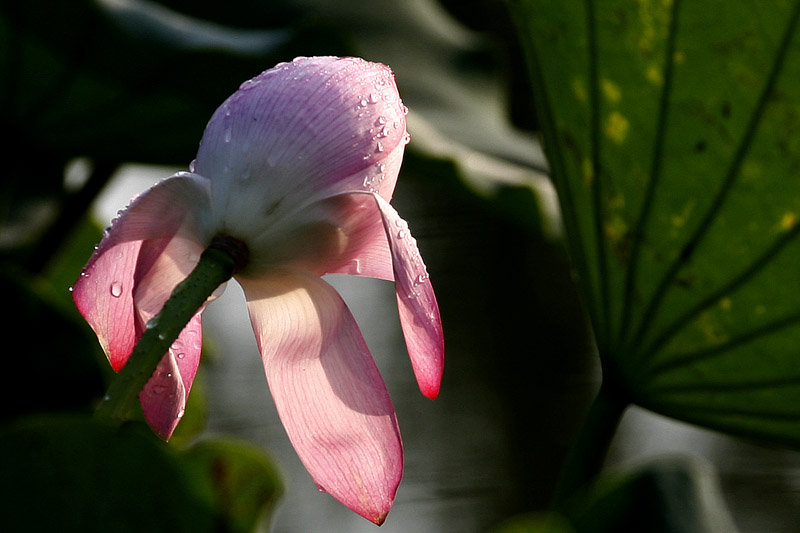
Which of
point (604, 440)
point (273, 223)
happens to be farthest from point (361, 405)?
point (604, 440)

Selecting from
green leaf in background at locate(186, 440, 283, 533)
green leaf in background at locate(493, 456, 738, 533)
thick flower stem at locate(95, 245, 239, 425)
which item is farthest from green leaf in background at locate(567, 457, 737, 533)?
thick flower stem at locate(95, 245, 239, 425)

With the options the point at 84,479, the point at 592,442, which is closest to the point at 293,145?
the point at 84,479

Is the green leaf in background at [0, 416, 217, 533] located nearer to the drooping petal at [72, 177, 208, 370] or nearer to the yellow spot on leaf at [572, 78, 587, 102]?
the drooping petal at [72, 177, 208, 370]

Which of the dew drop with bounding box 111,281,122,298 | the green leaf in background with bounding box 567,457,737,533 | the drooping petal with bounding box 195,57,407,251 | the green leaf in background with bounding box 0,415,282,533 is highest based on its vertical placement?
→ the drooping petal with bounding box 195,57,407,251

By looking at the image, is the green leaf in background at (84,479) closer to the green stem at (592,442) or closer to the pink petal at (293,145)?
the pink petal at (293,145)

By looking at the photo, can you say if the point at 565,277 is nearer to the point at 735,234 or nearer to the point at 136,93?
the point at 136,93

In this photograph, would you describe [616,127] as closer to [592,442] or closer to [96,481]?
[592,442]

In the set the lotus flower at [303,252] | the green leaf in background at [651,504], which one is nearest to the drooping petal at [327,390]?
the lotus flower at [303,252]
